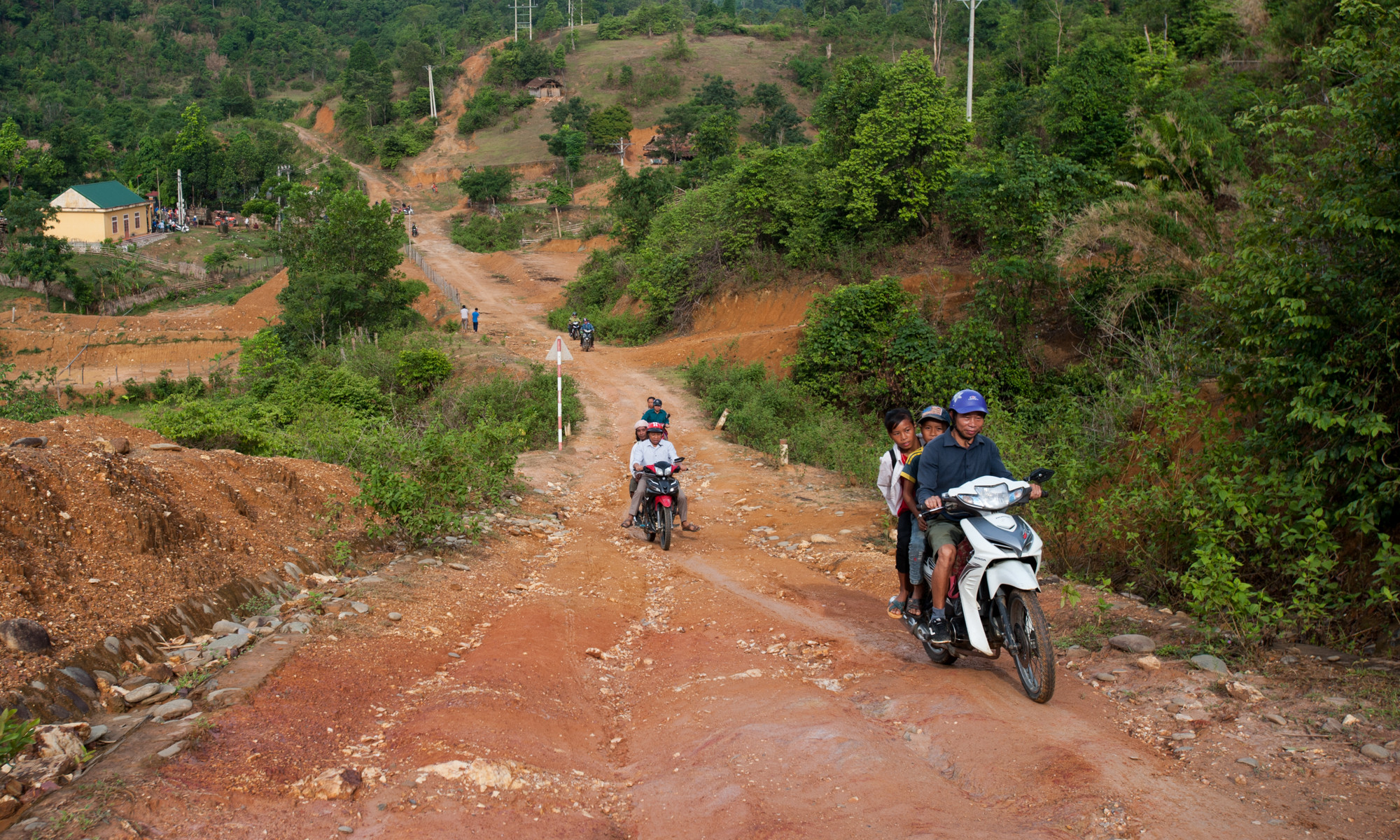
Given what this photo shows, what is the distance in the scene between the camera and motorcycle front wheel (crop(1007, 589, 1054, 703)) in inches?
195

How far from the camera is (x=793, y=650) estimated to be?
21.2 feet

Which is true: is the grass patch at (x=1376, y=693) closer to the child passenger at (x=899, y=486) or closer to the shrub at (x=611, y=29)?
the child passenger at (x=899, y=486)

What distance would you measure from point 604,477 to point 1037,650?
10439 millimetres

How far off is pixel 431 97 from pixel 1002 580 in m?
93.0

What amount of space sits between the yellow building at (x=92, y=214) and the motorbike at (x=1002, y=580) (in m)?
67.6

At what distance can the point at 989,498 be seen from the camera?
5.27 m

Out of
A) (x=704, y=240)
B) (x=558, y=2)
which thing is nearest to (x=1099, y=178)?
(x=704, y=240)

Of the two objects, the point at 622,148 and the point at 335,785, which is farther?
the point at 622,148

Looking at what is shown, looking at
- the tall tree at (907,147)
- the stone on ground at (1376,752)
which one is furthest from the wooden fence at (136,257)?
the stone on ground at (1376,752)

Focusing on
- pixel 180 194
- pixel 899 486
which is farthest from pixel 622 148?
pixel 899 486

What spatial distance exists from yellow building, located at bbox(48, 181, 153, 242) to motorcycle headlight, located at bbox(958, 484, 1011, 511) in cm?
6760

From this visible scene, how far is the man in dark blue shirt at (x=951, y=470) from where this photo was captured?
5562 mm

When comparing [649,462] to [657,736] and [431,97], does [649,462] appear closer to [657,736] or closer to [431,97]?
[657,736]

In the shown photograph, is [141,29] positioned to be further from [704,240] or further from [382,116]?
[704,240]
